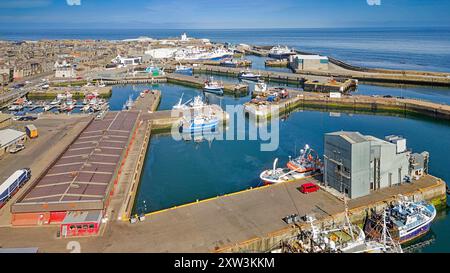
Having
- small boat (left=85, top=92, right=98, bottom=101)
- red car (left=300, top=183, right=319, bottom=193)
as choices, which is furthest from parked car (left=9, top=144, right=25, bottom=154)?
small boat (left=85, top=92, right=98, bottom=101)

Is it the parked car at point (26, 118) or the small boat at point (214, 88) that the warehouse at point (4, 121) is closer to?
the parked car at point (26, 118)

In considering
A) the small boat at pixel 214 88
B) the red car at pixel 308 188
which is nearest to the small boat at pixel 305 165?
the red car at pixel 308 188

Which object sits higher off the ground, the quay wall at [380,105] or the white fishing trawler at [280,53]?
the white fishing trawler at [280,53]

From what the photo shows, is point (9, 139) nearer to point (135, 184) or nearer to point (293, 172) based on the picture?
point (135, 184)

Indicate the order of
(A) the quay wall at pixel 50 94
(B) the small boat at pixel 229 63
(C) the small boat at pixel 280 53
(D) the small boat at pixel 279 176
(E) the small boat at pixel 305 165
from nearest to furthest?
(D) the small boat at pixel 279 176
(E) the small boat at pixel 305 165
(A) the quay wall at pixel 50 94
(B) the small boat at pixel 229 63
(C) the small boat at pixel 280 53

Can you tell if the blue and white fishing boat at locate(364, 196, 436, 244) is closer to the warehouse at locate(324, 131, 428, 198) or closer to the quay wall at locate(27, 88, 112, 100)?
the warehouse at locate(324, 131, 428, 198)
